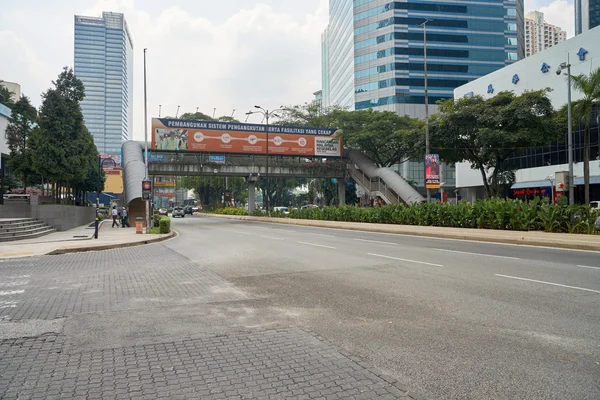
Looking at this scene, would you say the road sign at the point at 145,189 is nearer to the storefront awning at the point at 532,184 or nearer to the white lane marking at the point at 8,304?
the white lane marking at the point at 8,304

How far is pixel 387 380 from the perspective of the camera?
3.89 metres

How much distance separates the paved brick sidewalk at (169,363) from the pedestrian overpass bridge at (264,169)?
32.9 m

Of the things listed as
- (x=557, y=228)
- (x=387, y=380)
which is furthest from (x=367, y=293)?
(x=557, y=228)

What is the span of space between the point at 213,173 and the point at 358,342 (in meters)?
43.4

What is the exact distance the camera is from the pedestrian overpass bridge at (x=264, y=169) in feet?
139

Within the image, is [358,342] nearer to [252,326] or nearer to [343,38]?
[252,326]

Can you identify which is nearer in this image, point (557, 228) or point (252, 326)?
point (252, 326)

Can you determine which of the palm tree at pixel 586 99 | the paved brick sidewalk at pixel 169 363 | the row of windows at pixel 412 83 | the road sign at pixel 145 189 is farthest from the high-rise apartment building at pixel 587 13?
the paved brick sidewalk at pixel 169 363

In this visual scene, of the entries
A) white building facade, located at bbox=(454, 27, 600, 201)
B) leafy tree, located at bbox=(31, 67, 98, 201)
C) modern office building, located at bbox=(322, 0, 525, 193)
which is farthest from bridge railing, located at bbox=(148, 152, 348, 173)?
modern office building, located at bbox=(322, 0, 525, 193)

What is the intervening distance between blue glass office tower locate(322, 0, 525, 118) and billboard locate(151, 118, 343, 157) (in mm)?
32772

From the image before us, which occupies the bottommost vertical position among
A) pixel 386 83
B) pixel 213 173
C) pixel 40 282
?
pixel 40 282

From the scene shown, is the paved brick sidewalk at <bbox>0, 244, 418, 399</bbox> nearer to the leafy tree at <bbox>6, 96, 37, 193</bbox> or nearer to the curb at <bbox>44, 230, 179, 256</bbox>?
the curb at <bbox>44, 230, 179, 256</bbox>

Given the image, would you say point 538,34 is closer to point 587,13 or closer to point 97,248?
point 587,13

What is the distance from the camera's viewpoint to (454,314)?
239 inches
